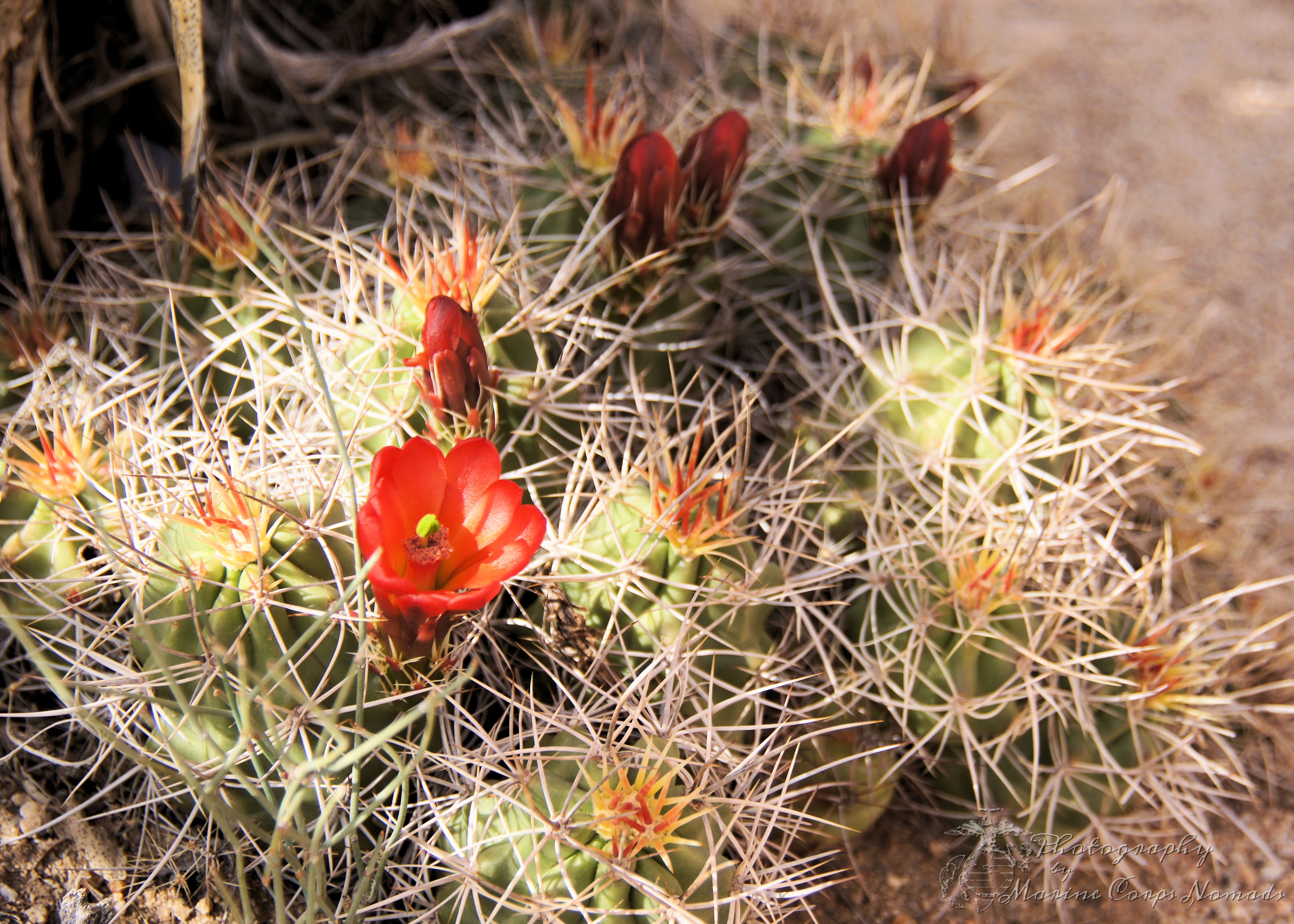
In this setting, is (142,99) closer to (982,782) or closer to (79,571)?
(79,571)

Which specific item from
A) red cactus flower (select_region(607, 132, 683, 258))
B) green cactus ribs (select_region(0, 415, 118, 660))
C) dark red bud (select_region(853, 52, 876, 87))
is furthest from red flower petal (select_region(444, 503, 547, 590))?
dark red bud (select_region(853, 52, 876, 87))

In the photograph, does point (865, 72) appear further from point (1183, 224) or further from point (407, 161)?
point (1183, 224)

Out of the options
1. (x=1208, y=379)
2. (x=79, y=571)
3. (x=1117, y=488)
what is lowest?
(x=1208, y=379)

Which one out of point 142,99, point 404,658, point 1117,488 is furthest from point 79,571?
point 1117,488

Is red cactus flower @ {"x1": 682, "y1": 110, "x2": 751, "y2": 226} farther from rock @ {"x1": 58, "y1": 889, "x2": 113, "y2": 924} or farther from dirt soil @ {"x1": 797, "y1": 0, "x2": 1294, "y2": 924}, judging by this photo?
rock @ {"x1": 58, "y1": 889, "x2": 113, "y2": 924}

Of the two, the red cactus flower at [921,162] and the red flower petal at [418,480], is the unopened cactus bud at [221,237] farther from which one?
the red cactus flower at [921,162]
